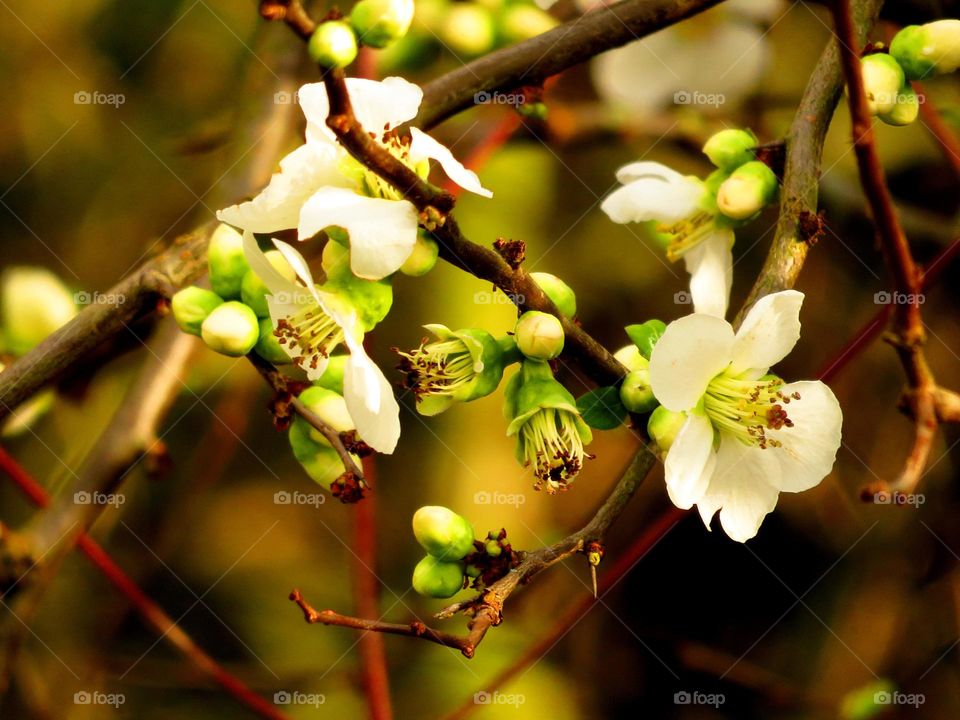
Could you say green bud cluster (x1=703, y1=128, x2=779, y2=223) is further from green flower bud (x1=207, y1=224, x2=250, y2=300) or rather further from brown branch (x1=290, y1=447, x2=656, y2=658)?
green flower bud (x1=207, y1=224, x2=250, y2=300)

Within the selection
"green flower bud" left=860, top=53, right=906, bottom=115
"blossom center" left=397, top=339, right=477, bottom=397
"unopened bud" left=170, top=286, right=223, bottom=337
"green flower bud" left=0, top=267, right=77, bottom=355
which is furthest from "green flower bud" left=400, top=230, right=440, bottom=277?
"green flower bud" left=0, top=267, right=77, bottom=355

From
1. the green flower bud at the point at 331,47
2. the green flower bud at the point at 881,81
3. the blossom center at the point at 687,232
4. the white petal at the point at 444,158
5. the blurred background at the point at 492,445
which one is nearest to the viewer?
the green flower bud at the point at 331,47

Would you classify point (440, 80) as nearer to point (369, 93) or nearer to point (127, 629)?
point (369, 93)

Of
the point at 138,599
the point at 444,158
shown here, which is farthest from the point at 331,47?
the point at 138,599

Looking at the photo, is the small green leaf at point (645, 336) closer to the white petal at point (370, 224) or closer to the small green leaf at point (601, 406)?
the small green leaf at point (601, 406)

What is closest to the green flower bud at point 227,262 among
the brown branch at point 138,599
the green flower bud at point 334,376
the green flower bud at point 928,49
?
the green flower bud at point 334,376

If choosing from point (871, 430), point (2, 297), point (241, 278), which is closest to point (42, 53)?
point (2, 297)

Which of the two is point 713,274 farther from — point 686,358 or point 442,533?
point 442,533
